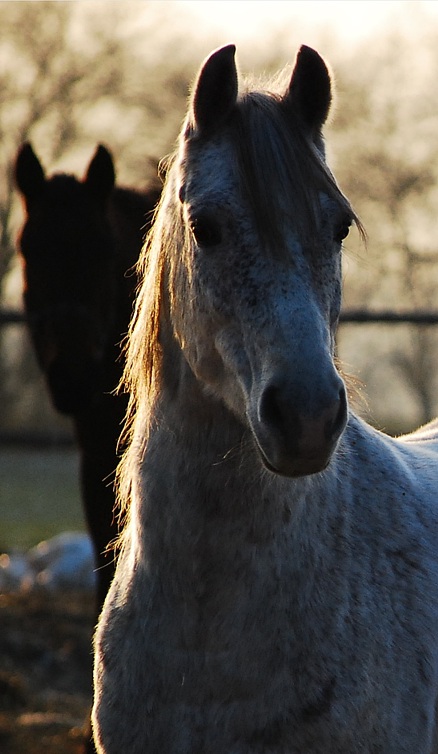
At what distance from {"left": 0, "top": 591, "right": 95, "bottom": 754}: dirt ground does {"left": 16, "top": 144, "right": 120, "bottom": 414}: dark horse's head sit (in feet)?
5.35

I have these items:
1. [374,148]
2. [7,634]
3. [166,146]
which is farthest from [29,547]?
[374,148]

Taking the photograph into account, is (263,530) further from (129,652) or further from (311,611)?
(129,652)

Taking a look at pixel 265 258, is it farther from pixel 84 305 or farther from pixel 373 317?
pixel 373 317

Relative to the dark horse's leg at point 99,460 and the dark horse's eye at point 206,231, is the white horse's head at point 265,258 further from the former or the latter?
the dark horse's leg at point 99,460

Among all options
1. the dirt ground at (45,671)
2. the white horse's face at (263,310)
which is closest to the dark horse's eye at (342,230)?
the white horse's face at (263,310)

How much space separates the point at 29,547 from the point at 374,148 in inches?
358

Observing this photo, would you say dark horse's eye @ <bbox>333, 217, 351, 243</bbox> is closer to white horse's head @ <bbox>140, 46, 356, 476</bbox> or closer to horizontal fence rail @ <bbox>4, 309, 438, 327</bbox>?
white horse's head @ <bbox>140, 46, 356, 476</bbox>

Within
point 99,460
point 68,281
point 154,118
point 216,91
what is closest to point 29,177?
point 68,281

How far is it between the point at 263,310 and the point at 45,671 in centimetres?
477

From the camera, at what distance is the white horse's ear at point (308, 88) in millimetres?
2439

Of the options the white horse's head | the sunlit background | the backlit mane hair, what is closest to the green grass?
the sunlit background

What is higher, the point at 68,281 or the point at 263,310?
the point at 263,310

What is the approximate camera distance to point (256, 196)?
221 centimetres

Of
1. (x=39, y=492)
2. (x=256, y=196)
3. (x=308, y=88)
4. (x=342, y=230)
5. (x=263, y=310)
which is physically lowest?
(x=39, y=492)
